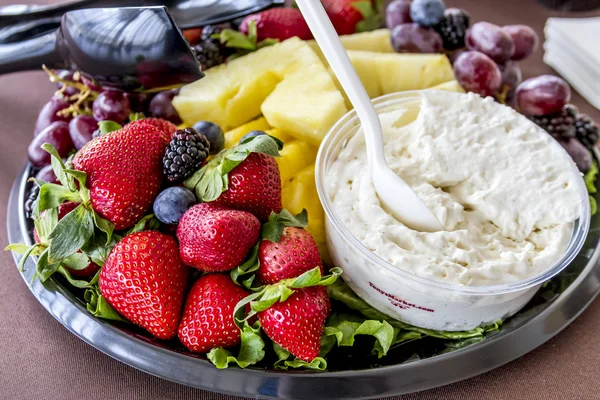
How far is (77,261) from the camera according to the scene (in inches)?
49.0

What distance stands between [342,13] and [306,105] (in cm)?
61

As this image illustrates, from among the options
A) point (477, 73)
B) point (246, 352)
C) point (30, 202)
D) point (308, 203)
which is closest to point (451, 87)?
point (477, 73)

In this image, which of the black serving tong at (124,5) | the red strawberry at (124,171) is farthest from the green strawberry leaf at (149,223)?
the black serving tong at (124,5)

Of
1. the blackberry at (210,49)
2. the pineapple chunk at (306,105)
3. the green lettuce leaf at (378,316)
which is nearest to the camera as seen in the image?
the green lettuce leaf at (378,316)

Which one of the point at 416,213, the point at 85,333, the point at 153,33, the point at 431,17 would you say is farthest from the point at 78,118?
the point at 431,17

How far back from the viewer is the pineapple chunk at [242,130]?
1.57 meters

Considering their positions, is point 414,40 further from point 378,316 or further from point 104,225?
point 104,225

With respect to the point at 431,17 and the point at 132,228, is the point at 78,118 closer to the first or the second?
the point at 132,228

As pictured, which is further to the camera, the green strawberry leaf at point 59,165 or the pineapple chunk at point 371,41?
the pineapple chunk at point 371,41

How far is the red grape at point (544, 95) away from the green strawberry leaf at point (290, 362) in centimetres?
105

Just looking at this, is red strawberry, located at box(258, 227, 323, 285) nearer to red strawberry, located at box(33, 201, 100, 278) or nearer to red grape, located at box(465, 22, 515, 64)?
red strawberry, located at box(33, 201, 100, 278)

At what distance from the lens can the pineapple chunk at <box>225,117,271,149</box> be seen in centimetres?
157

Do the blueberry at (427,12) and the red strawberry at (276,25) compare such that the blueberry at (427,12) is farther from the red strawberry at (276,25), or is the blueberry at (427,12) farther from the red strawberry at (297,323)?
the red strawberry at (297,323)

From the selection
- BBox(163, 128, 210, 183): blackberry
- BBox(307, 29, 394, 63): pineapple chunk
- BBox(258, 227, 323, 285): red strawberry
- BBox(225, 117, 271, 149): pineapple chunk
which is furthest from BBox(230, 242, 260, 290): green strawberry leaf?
BBox(307, 29, 394, 63): pineapple chunk
